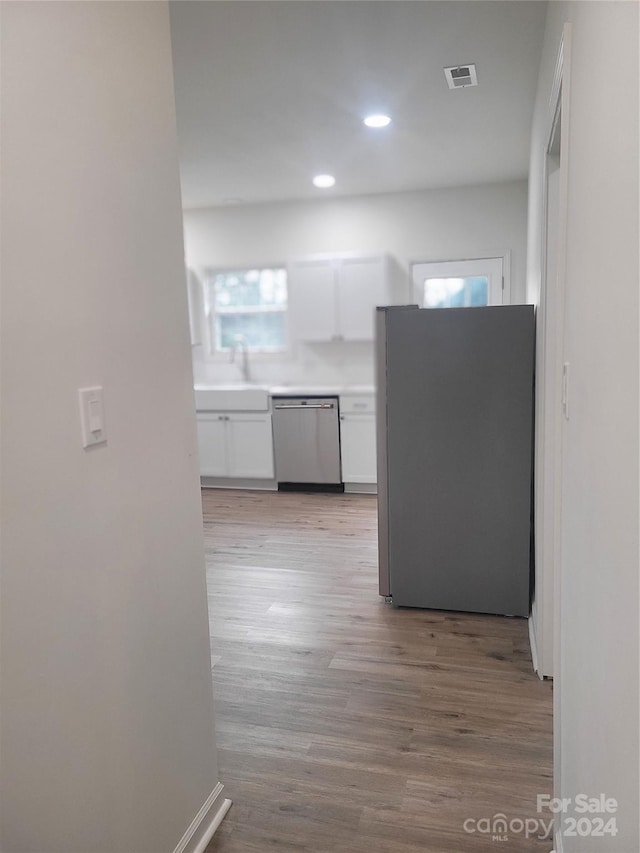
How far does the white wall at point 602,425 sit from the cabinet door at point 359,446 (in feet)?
12.6

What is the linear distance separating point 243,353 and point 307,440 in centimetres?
133

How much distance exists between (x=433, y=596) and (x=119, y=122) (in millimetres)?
2537

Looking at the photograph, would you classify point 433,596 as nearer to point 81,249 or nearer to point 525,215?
point 81,249

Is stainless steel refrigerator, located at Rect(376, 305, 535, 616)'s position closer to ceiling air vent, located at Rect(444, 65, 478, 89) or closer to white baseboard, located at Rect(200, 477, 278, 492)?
ceiling air vent, located at Rect(444, 65, 478, 89)

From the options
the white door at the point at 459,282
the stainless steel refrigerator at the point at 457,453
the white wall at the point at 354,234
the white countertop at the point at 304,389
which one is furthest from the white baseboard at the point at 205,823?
the white door at the point at 459,282

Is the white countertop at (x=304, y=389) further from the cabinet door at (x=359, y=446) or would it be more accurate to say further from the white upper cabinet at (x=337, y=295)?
the white upper cabinet at (x=337, y=295)

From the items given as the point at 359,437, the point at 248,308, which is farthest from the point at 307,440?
the point at 248,308

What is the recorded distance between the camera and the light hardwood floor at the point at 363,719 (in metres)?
1.83

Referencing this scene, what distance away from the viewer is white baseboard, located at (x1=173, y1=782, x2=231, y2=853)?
171cm

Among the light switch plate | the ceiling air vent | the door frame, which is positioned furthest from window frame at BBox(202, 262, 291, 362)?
the light switch plate

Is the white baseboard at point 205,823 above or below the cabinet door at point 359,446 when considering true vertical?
below

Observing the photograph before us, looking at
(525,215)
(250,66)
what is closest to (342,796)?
(250,66)

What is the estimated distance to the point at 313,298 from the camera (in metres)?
5.77

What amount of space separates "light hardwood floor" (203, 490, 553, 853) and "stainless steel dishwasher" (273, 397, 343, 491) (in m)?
1.79
